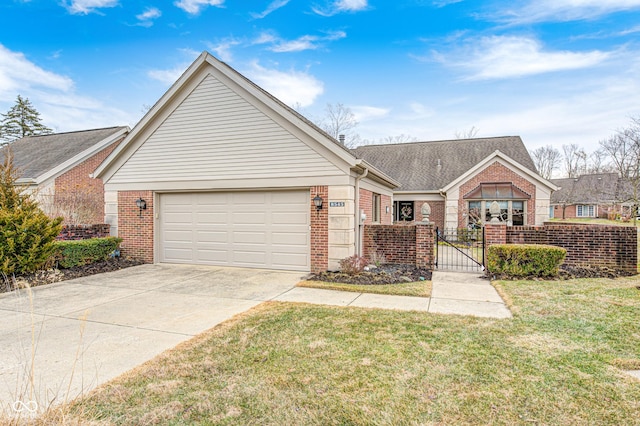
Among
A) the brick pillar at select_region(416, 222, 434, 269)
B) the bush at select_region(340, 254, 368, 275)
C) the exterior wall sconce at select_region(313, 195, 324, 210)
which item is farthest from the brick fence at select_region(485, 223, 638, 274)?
the exterior wall sconce at select_region(313, 195, 324, 210)

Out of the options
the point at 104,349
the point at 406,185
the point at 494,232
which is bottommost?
the point at 104,349

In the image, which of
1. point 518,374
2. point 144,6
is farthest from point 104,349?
point 144,6

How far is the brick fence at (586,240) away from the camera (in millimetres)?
8477

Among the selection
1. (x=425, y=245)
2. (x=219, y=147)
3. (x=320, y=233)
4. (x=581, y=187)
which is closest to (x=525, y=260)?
(x=425, y=245)

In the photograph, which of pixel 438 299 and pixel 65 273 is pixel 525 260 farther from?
pixel 65 273

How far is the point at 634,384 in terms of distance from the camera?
3154 mm

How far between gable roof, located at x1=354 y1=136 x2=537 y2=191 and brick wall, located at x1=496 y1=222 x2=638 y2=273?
10.4 meters

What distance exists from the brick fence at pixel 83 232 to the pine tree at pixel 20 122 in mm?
35241

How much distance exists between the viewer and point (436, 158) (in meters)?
22.1

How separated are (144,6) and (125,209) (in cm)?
733

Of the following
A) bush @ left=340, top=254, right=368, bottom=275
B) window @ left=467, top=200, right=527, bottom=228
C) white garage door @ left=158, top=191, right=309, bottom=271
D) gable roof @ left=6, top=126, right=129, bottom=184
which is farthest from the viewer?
window @ left=467, top=200, right=527, bottom=228

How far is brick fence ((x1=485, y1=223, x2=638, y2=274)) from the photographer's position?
27.8ft

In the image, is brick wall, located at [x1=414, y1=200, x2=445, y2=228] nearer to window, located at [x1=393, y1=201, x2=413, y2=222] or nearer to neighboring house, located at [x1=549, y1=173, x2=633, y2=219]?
window, located at [x1=393, y1=201, x2=413, y2=222]

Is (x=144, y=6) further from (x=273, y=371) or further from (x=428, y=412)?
(x=428, y=412)
